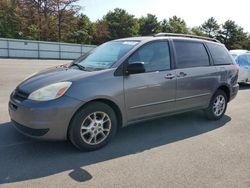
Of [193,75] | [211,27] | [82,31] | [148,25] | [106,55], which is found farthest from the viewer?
[211,27]

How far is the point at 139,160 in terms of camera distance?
4.13 m

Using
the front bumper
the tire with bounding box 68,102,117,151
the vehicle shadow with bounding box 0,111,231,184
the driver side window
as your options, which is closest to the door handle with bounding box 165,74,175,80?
the driver side window

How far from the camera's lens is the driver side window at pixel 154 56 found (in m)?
4.86

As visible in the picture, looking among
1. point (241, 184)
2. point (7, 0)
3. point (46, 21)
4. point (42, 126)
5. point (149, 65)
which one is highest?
point (7, 0)

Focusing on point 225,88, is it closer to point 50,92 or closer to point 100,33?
point 50,92

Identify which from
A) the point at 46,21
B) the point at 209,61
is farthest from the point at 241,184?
the point at 46,21

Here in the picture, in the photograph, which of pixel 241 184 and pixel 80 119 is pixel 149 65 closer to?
pixel 80 119

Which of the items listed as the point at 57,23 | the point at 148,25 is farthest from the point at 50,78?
the point at 148,25

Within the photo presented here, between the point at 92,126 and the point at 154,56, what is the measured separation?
5.44ft

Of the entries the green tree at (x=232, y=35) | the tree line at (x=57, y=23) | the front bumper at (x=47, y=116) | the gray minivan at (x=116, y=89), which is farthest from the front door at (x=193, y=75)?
the green tree at (x=232, y=35)

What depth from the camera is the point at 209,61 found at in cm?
606

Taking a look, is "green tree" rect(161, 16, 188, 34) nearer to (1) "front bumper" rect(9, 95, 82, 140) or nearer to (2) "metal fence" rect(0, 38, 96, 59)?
(2) "metal fence" rect(0, 38, 96, 59)

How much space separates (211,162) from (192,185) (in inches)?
31.4

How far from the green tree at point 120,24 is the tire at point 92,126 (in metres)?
45.1
